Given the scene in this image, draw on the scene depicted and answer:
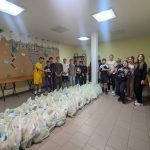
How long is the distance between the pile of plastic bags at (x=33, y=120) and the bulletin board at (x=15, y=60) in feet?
8.01

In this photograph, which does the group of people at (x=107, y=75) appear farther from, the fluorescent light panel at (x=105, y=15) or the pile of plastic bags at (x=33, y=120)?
the pile of plastic bags at (x=33, y=120)

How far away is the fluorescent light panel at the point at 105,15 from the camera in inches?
134

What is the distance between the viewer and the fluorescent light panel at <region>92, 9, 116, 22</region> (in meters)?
3.42

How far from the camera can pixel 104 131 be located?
233 centimetres

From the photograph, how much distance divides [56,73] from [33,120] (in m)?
3.40

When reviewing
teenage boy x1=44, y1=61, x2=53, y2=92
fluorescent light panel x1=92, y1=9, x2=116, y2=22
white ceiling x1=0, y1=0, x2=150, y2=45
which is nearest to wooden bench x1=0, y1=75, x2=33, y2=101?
teenage boy x1=44, y1=61, x2=53, y2=92

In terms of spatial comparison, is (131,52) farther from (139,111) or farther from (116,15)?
(139,111)

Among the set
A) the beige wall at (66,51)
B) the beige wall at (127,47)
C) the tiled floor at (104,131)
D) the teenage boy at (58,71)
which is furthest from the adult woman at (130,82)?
the beige wall at (66,51)

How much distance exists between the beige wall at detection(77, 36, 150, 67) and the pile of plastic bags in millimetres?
4864

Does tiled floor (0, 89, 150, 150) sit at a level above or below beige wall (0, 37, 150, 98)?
below

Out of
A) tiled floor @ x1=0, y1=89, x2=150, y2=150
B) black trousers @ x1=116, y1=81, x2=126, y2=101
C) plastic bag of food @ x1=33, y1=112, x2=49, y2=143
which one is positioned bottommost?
tiled floor @ x1=0, y1=89, x2=150, y2=150

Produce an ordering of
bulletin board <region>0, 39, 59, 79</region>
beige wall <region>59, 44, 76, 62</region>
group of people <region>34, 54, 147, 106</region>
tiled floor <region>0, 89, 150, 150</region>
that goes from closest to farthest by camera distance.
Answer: tiled floor <region>0, 89, 150, 150</region>, group of people <region>34, 54, 147, 106</region>, bulletin board <region>0, 39, 59, 79</region>, beige wall <region>59, 44, 76, 62</region>

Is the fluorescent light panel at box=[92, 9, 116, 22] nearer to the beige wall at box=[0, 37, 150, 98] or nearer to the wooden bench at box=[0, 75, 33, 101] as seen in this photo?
the wooden bench at box=[0, 75, 33, 101]

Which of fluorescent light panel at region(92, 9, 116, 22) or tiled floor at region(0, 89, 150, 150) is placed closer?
tiled floor at region(0, 89, 150, 150)
